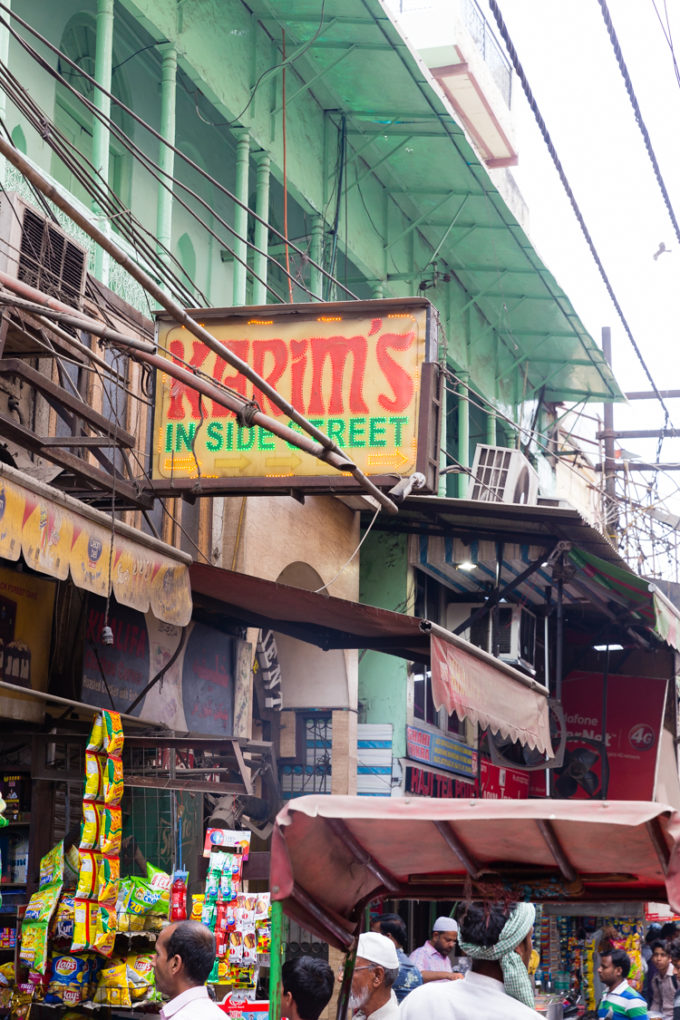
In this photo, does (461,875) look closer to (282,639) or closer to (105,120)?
(105,120)

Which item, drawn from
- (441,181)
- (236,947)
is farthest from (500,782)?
(236,947)

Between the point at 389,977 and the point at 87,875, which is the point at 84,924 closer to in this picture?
the point at 87,875

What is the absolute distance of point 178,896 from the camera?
24.5 ft

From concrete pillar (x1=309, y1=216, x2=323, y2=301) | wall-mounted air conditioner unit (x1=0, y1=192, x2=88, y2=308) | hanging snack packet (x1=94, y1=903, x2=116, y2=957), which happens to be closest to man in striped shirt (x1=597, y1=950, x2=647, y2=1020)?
hanging snack packet (x1=94, y1=903, x2=116, y2=957)

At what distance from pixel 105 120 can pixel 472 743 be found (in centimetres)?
1045

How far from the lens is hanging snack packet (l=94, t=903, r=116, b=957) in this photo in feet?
22.0

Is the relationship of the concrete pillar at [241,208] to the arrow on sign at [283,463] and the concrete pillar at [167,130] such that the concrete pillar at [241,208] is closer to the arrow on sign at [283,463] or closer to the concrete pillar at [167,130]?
the concrete pillar at [167,130]

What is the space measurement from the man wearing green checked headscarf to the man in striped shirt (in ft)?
11.0

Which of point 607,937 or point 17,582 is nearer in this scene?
point 17,582

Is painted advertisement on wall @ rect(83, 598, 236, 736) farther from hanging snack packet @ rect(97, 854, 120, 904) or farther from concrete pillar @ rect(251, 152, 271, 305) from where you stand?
concrete pillar @ rect(251, 152, 271, 305)

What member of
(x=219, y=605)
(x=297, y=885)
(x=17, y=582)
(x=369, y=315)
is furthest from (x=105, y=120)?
(x=297, y=885)

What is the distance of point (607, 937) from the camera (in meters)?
9.41

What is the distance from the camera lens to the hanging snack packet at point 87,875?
6.70 metres

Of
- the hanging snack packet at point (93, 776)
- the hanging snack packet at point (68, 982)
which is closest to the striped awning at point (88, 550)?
the hanging snack packet at point (93, 776)
